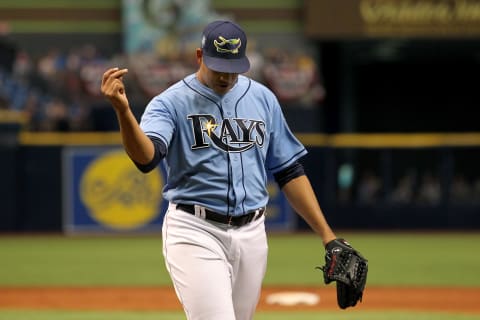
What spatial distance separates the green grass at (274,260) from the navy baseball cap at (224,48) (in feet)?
19.8

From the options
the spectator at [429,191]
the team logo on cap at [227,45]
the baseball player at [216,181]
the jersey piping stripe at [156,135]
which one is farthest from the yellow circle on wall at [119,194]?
the jersey piping stripe at [156,135]

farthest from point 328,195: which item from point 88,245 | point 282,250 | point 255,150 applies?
point 255,150

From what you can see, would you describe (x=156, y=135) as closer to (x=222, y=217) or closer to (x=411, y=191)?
(x=222, y=217)

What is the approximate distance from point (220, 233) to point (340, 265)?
51 centimetres

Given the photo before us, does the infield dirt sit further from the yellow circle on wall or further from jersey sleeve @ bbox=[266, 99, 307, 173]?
the yellow circle on wall

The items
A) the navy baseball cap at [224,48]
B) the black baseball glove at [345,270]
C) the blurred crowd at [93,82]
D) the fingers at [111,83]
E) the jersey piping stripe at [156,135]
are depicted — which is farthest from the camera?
the blurred crowd at [93,82]

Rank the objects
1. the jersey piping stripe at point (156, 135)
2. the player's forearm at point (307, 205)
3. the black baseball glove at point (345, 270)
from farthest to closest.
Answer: the player's forearm at point (307, 205) → the black baseball glove at point (345, 270) → the jersey piping stripe at point (156, 135)

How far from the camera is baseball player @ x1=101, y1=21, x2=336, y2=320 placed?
4160mm

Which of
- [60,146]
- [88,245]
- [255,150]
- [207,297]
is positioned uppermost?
[255,150]

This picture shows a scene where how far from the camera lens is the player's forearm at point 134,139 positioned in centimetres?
377

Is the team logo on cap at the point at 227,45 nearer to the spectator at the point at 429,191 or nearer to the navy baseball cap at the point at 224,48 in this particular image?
the navy baseball cap at the point at 224,48

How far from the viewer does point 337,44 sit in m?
20.3

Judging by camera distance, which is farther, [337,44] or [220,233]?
[337,44]

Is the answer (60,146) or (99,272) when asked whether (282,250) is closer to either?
(99,272)
